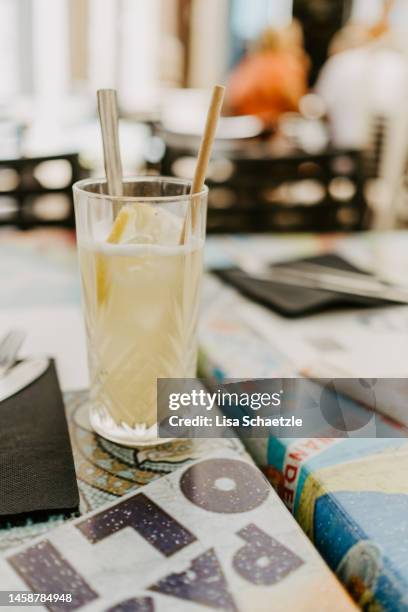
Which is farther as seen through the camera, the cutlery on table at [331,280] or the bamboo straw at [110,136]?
the cutlery on table at [331,280]

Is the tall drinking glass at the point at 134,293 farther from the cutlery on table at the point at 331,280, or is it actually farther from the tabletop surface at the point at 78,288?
the cutlery on table at the point at 331,280

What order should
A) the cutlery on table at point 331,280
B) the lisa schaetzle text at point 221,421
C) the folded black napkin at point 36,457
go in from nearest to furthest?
1. the folded black napkin at point 36,457
2. the lisa schaetzle text at point 221,421
3. the cutlery on table at point 331,280

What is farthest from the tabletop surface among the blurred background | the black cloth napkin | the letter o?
the blurred background

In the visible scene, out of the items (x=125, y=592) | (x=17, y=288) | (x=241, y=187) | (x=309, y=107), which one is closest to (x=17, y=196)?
(x=17, y=288)

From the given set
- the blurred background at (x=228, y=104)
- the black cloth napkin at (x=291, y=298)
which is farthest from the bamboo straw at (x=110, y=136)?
the blurred background at (x=228, y=104)

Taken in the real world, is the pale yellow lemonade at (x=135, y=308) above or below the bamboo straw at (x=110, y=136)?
below

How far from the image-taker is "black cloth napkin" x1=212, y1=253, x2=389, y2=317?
814 mm

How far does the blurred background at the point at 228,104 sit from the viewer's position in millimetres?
1851

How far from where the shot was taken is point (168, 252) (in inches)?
21.3

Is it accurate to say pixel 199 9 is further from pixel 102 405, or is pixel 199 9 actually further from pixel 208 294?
pixel 102 405

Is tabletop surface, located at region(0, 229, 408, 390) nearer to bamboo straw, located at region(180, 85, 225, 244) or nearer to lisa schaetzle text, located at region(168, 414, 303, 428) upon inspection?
lisa schaetzle text, located at region(168, 414, 303, 428)

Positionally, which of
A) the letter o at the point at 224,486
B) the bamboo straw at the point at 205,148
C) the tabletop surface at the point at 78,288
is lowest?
the letter o at the point at 224,486

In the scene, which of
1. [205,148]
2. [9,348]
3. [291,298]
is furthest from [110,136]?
[291,298]

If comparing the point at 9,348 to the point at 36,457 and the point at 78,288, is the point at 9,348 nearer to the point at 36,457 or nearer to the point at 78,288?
the point at 36,457
